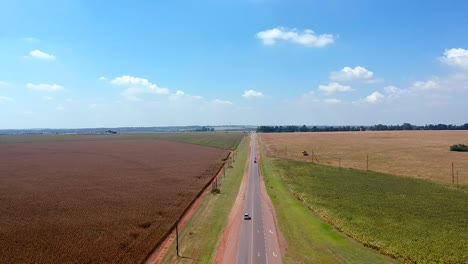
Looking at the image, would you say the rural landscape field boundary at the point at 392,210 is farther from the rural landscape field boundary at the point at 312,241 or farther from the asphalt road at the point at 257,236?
the asphalt road at the point at 257,236

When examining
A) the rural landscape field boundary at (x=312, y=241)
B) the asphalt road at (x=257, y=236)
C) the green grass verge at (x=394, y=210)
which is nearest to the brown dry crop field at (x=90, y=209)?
the asphalt road at (x=257, y=236)

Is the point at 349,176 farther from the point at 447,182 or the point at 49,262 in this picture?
the point at 49,262

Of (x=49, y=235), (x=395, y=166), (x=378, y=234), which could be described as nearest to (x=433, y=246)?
(x=378, y=234)

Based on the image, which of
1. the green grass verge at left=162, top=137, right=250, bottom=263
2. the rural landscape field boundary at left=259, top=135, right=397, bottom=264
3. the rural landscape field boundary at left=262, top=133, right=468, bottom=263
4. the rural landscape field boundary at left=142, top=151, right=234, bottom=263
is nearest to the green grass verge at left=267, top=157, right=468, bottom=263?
the rural landscape field boundary at left=262, top=133, right=468, bottom=263

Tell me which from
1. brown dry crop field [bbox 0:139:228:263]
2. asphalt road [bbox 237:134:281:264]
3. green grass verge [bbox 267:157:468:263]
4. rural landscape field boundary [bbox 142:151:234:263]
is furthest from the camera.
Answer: brown dry crop field [bbox 0:139:228:263]

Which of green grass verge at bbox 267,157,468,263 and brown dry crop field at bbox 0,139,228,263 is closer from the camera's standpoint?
green grass verge at bbox 267,157,468,263

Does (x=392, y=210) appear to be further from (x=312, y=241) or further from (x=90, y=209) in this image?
(x=90, y=209)

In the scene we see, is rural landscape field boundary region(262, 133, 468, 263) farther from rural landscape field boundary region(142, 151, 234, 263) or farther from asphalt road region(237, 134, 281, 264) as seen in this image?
rural landscape field boundary region(142, 151, 234, 263)
